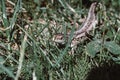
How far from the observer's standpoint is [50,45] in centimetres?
229

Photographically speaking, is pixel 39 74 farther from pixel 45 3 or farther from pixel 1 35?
pixel 45 3

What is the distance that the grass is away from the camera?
2.02m

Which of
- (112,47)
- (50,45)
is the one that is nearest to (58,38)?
(50,45)

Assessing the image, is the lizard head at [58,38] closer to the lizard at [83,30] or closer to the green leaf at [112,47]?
the lizard at [83,30]

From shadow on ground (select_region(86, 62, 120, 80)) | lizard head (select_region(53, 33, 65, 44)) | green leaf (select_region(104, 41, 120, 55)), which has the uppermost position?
lizard head (select_region(53, 33, 65, 44))

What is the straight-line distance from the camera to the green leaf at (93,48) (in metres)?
2.25

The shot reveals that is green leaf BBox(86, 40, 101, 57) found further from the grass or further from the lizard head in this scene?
the lizard head

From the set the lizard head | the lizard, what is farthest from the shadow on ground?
the lizard head

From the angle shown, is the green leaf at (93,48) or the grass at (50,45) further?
the green leaf at (93,48)

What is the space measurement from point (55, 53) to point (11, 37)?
389mm

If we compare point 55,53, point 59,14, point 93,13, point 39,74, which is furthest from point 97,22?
point 39,74

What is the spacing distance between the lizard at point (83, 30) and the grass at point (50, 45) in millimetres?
43

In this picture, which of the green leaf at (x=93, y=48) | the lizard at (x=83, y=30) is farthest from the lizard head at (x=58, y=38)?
the green leaf at (x=93, y=48)

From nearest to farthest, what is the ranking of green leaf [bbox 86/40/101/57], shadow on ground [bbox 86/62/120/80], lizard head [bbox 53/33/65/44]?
shadow on ground [bbox 86/62/120/80]
green leaf [bbox 86/40/101/57]
lizard head [bbox 53/33/65/44]
